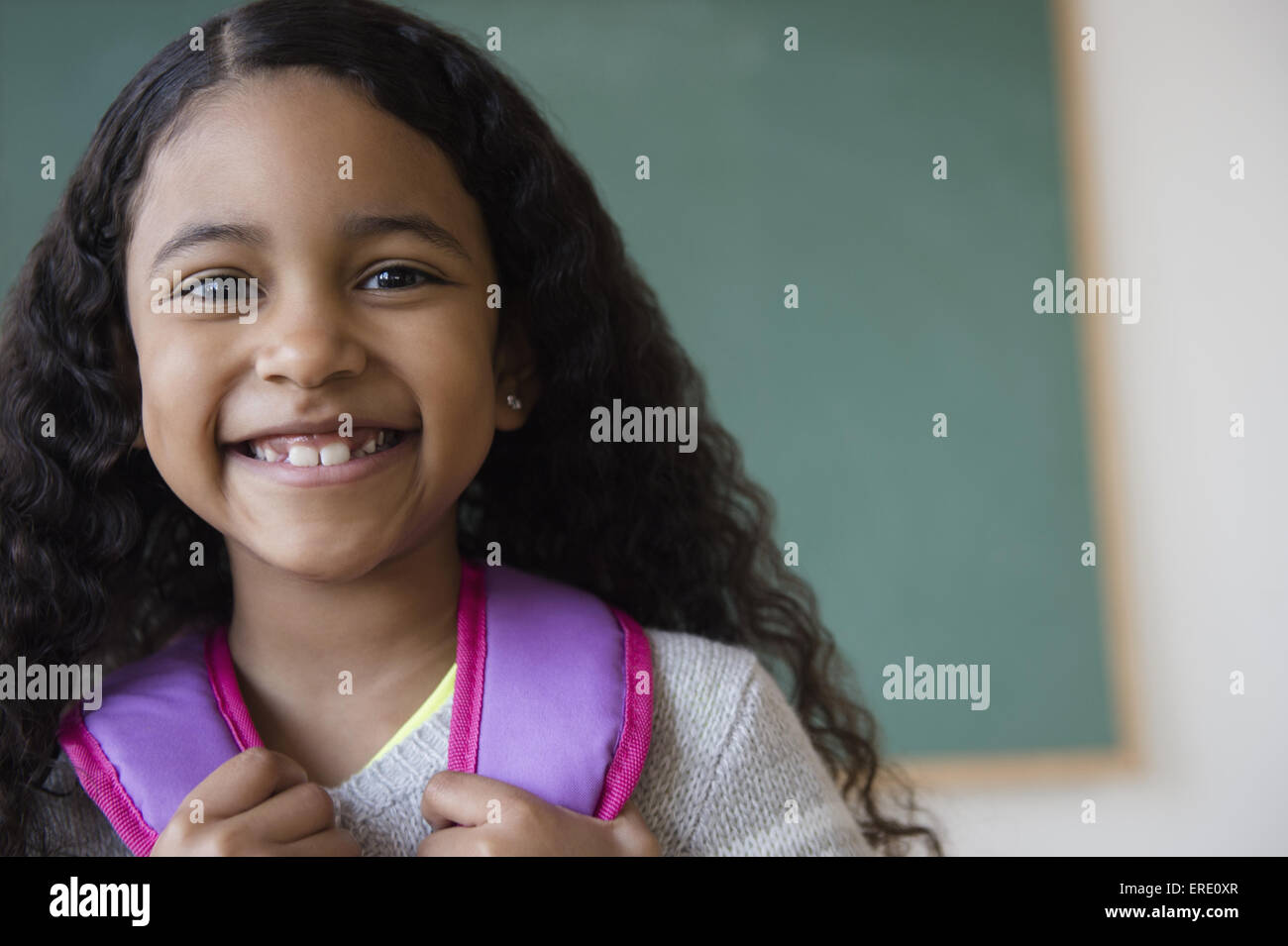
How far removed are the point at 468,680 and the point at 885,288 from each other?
1280mm

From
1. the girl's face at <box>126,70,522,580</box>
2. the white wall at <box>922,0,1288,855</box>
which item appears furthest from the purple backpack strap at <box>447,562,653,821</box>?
the white wall at <box>922,0,1288,855</box>

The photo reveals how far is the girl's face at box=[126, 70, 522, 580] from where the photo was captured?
2.28 feet

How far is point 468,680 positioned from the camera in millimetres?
780

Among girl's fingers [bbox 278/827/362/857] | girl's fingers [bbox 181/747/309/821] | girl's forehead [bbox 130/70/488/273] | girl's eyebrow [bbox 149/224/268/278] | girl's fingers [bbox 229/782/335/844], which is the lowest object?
girl's fingers [bbox 278/827/362/857]

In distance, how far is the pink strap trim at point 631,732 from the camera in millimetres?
737

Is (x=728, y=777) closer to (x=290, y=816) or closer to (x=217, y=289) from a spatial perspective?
(x=290, y=816)

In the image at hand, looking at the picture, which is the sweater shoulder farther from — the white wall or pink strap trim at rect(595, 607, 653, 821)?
the white wall

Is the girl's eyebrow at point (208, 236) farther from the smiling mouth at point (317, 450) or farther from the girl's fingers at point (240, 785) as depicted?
the girl's fingers at point (240, 785)

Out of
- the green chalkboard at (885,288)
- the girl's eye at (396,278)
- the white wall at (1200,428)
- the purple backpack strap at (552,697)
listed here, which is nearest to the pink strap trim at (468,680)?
the purple backpack strap at (552,697)

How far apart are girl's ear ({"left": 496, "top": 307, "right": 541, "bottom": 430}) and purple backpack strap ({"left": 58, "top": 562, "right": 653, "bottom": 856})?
131mm

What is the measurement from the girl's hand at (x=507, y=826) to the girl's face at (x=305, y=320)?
15cm

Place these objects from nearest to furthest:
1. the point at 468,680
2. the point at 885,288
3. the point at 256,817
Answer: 1. the point at 256,817
2. the point at 468,680
3. the point at 885,288

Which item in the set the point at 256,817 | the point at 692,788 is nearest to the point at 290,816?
the point at 256,817
